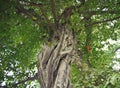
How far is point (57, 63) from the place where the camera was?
15.1ft

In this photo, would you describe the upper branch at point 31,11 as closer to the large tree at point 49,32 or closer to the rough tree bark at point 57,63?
the large tree at point 49,32

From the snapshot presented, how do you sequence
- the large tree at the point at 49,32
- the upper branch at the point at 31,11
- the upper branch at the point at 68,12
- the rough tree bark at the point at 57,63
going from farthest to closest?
the upper branch at the point at 68,12 < the upper branch at the point at 31,11 < the large tree at the point at 49,32 < the rough tree bark at the point at 57,63

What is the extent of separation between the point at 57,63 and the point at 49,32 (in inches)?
30.8

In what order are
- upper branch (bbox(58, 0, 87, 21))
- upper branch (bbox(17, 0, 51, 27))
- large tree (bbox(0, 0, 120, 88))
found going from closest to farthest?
large tree (bbox(0, 0, 120, 88)) → upper branch (bbox(17, 0, 51, 27)) → upper branch (bbox(58, 0, 87, 21))

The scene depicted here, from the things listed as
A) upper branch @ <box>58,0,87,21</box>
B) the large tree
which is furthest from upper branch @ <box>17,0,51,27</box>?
upper branch @ <box>58,0,87,21</box>

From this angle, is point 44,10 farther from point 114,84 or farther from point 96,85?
point 114,84

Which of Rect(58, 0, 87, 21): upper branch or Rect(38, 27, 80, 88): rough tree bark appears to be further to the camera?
Rect(58, 0, 87, 21): upper branch

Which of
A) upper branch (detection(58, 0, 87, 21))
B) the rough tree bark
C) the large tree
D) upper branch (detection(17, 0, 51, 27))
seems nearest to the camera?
the rough tree bark

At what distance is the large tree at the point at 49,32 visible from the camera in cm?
449

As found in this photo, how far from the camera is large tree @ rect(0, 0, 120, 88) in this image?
449 centimetres

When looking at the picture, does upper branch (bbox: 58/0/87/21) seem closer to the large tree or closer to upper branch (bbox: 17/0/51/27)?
the large tree

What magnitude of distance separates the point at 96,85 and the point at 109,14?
1.54 m

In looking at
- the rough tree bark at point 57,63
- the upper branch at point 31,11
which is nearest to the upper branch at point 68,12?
the rough tree bark at point 57,63

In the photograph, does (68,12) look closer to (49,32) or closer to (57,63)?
(49,32)
